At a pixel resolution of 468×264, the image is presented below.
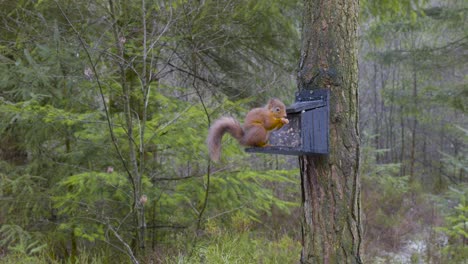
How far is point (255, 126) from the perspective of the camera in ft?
7.39

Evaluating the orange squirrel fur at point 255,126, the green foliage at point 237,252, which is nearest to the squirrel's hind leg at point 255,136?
the orange squirrel fur at point 255,126

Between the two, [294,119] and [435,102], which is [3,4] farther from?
[435,102]

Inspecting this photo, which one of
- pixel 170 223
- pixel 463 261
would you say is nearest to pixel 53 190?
pixel 170 223

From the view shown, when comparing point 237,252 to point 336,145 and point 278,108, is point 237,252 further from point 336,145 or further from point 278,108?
point 278,108

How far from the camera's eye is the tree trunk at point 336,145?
2.41 metres

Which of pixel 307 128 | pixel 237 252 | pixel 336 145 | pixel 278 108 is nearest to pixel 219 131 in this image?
pixel 278 108

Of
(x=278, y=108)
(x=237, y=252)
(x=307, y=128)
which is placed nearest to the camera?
(x=278, y=108)

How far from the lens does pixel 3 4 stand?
181 inches

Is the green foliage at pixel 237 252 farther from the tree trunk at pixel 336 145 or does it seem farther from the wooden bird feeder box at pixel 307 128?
the wooden bird feeder box at pixel 307 128

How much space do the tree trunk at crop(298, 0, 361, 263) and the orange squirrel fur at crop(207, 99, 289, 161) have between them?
1.31 ft

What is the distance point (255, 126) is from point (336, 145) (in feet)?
1.77

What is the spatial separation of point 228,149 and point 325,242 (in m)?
1.97

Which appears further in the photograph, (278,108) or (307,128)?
(307,128)

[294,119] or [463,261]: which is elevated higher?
[294,119]
